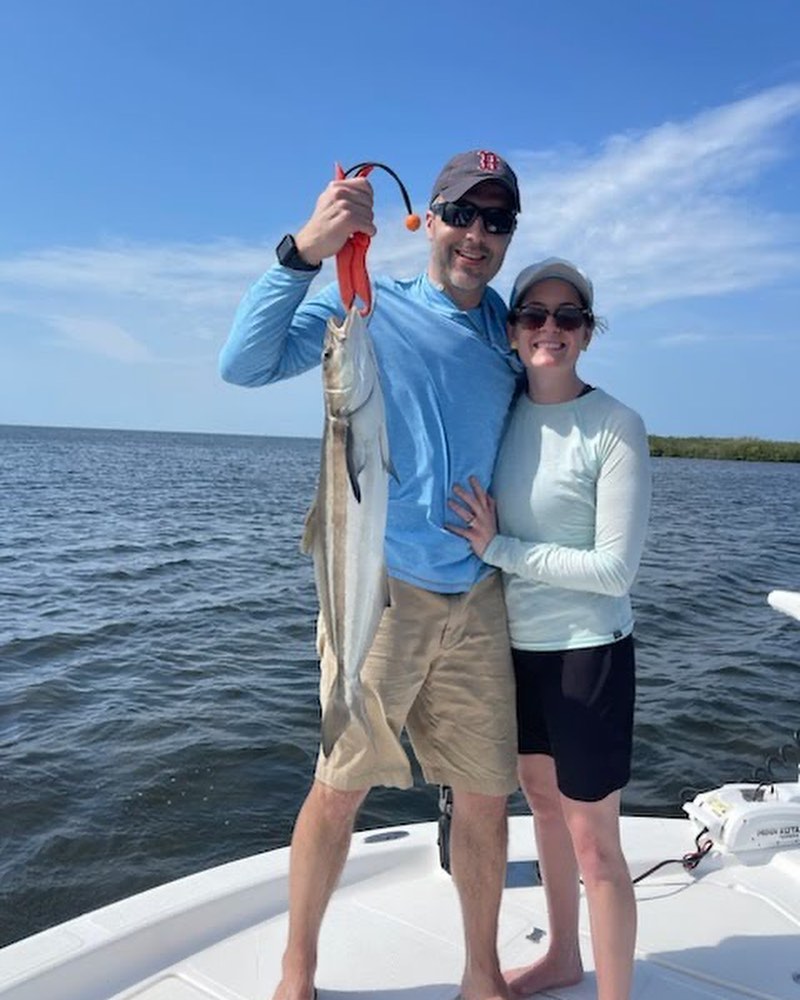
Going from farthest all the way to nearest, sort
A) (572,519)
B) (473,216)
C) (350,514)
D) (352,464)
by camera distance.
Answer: (473,216) < (572,519) < (350,514) < (352,464)

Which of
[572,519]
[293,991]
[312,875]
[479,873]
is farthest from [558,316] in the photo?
[293,991]

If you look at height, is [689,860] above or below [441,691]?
below

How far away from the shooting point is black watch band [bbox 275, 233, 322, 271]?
3.08m

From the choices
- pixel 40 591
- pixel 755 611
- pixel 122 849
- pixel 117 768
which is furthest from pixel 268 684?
pixel 755 611

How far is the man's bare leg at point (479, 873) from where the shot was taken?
3.48m

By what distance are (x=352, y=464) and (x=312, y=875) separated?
1580mm

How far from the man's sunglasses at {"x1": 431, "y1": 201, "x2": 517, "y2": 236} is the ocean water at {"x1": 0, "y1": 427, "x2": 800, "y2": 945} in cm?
551

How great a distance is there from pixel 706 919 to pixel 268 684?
7.52m

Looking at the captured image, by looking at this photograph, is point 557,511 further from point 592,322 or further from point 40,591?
point 40,591

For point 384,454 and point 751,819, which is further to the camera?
point 751,819

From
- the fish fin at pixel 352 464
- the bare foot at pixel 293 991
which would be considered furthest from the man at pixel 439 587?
the fish fin at pixel 352 464

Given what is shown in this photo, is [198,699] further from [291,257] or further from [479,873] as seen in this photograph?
[291,257]

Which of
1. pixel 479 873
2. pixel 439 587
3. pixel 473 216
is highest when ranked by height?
pixel 473 216

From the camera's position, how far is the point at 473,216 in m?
3.42
